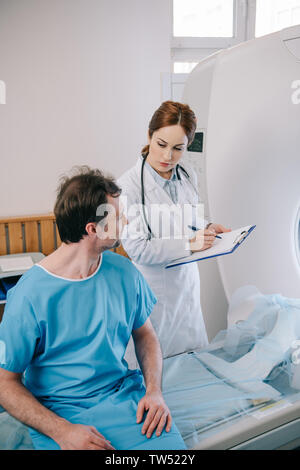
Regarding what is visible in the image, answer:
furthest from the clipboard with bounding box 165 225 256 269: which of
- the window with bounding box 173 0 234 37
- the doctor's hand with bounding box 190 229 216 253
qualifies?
the window with bounding box 173 0 234 37

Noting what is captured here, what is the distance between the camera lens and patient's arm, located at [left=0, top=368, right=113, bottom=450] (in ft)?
2.57

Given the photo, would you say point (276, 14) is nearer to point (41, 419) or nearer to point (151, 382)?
point (151, 382)

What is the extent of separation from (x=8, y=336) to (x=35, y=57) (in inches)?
70.8

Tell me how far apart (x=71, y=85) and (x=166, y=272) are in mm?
1389

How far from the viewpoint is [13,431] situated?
863mm

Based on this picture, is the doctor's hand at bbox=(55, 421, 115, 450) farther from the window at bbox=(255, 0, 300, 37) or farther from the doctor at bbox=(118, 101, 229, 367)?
the window at bbox=(255, 0, 300, 37)

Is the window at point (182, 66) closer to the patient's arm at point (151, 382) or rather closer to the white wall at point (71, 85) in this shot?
the white wall at point (71, 85)

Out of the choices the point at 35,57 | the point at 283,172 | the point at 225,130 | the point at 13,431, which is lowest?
the point at 13,431

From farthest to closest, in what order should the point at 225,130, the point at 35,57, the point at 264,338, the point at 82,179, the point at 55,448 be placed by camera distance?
the point at 35,57, the point at 225,130, the point at 264,338, the point at 82,179, the point at 55,448

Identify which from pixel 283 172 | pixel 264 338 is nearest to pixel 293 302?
pixel 264 338

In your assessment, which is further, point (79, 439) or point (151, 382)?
point (151, 382)

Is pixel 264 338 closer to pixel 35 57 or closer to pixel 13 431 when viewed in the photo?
pixel 13 431

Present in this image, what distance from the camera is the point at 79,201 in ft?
2.89

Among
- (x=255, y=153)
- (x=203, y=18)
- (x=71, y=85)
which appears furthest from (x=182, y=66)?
(x=255, y=153)
